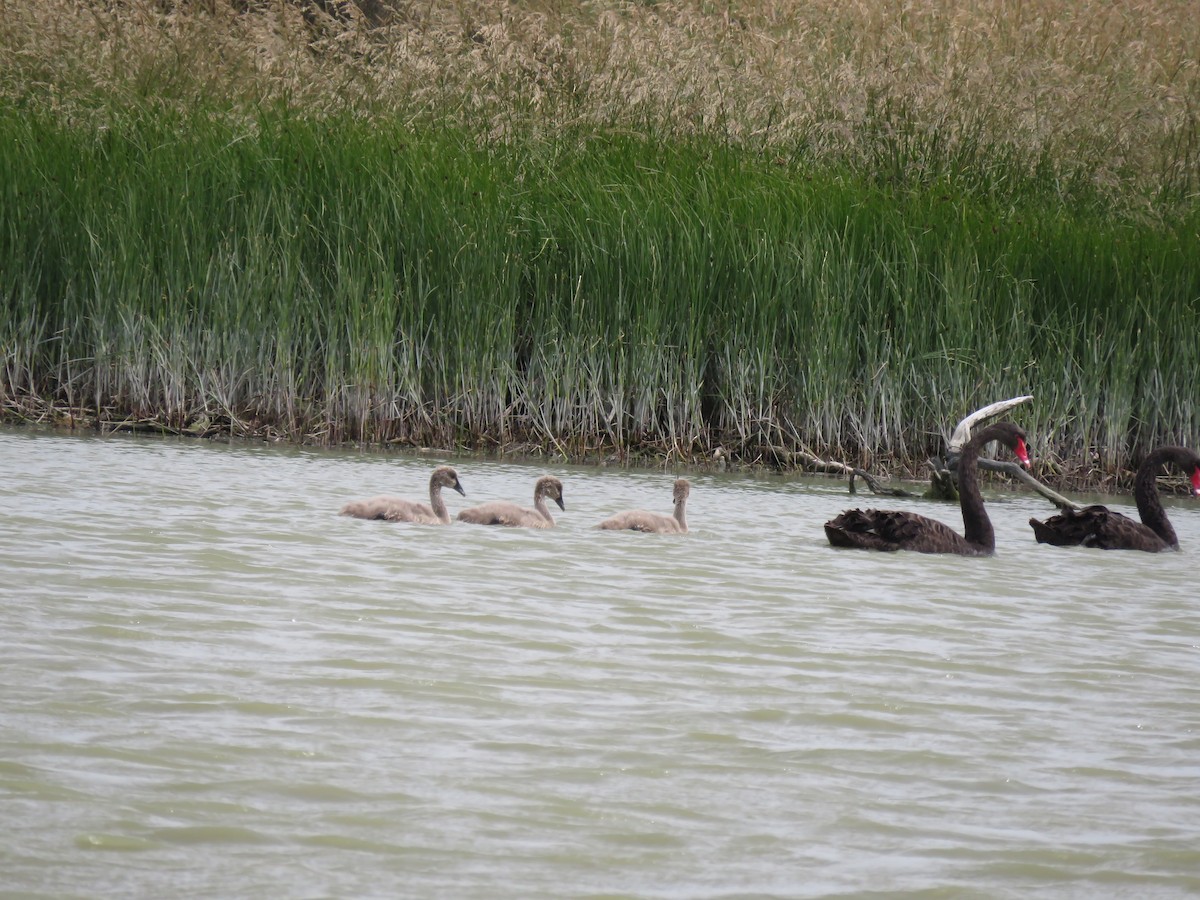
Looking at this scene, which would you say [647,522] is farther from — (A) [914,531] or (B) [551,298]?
(B) [551,298]

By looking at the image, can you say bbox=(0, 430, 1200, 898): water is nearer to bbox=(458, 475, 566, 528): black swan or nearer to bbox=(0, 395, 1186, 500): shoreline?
bbox=(458, 475, 566, 528): black swan

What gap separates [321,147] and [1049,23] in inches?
329

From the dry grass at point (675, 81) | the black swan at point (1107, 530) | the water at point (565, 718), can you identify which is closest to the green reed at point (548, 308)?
the dry grass at point (675, 81)

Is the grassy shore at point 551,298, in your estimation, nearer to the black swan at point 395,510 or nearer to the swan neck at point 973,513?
the swan neck at point 973,513

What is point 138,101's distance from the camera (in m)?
11.9

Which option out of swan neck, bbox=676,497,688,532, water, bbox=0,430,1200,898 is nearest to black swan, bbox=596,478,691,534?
swan neck, bbox=676,497,688,532

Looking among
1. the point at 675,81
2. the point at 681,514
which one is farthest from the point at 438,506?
the point at 675,81

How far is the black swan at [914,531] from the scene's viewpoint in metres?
7.16

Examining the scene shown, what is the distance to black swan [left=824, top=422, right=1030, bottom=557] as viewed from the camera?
716cm

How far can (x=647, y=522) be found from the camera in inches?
285

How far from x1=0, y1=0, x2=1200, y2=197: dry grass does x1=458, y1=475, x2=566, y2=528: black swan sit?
16.6ft

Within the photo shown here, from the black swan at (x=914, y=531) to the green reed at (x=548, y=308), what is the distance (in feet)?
10.2

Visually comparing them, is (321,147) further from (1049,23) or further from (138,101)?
(1049,23)

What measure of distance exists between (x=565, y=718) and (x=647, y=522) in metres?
3.50
